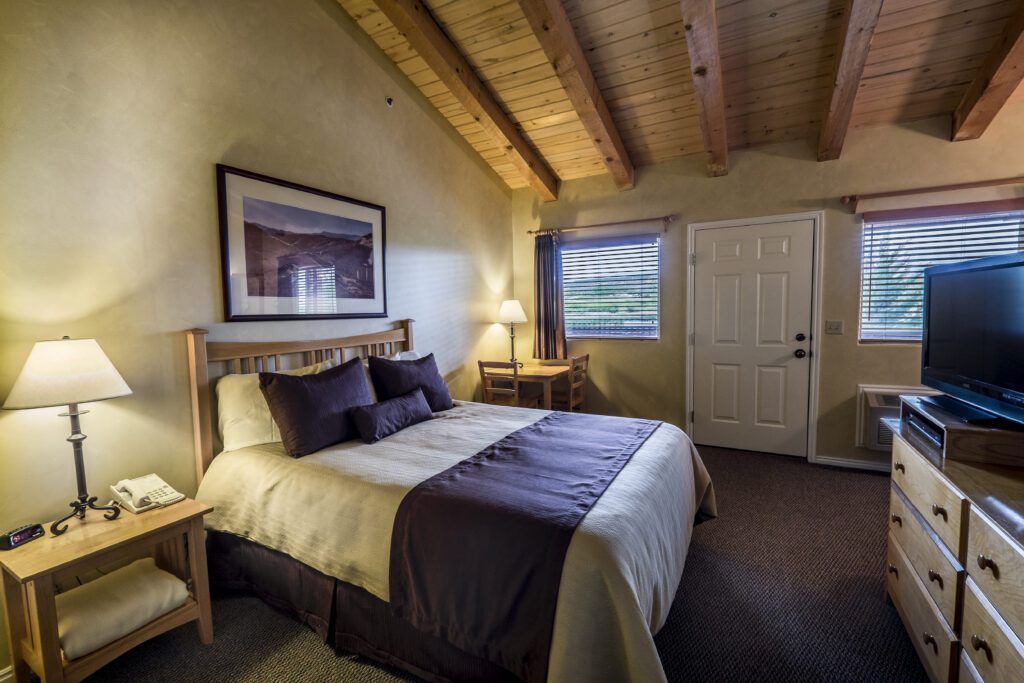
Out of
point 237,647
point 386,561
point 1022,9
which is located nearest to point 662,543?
point 386,561

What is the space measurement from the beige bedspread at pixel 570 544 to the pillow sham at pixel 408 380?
0.99 feet

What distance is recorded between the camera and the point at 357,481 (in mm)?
1791

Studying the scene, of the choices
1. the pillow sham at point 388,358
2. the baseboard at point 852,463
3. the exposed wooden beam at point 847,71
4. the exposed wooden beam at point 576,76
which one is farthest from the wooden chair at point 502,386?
the exposed wooden beam at point 847,71

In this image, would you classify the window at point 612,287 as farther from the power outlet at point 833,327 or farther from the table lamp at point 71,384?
the table lamp at point 71,384

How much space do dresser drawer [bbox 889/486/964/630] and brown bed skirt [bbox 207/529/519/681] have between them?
1.30 m

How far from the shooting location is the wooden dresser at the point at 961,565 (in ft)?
3.46

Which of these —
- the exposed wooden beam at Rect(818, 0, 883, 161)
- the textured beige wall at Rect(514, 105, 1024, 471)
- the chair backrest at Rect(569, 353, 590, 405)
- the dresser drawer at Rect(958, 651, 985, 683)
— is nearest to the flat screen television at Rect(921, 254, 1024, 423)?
the dresser drawer at Rect(958, 651, 985, 683)

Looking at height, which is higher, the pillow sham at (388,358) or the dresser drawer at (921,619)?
the pillow sham at (388,358)

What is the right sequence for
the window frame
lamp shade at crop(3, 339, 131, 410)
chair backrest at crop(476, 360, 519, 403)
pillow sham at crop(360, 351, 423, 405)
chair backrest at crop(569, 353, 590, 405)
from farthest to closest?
the window frame
chair backrest at crop(569, 353, 590, 405)
chair backrest at crop(476, 360, 519, 403)
pillow sham at crop(360, 351, 423, 405)
lamp shade at crop(3, 339, 131, 410)

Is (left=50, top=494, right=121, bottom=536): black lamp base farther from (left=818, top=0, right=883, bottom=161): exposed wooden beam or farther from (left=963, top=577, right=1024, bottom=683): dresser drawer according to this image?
(left=818, top=0, right=883, bottom=161): exposed wooden beam

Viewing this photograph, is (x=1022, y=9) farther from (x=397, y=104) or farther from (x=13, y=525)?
(x=13, y=525)

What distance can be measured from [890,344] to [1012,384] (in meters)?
2.40

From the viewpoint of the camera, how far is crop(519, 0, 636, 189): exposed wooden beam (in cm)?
257

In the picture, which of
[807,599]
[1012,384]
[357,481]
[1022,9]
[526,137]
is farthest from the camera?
[526,137]
